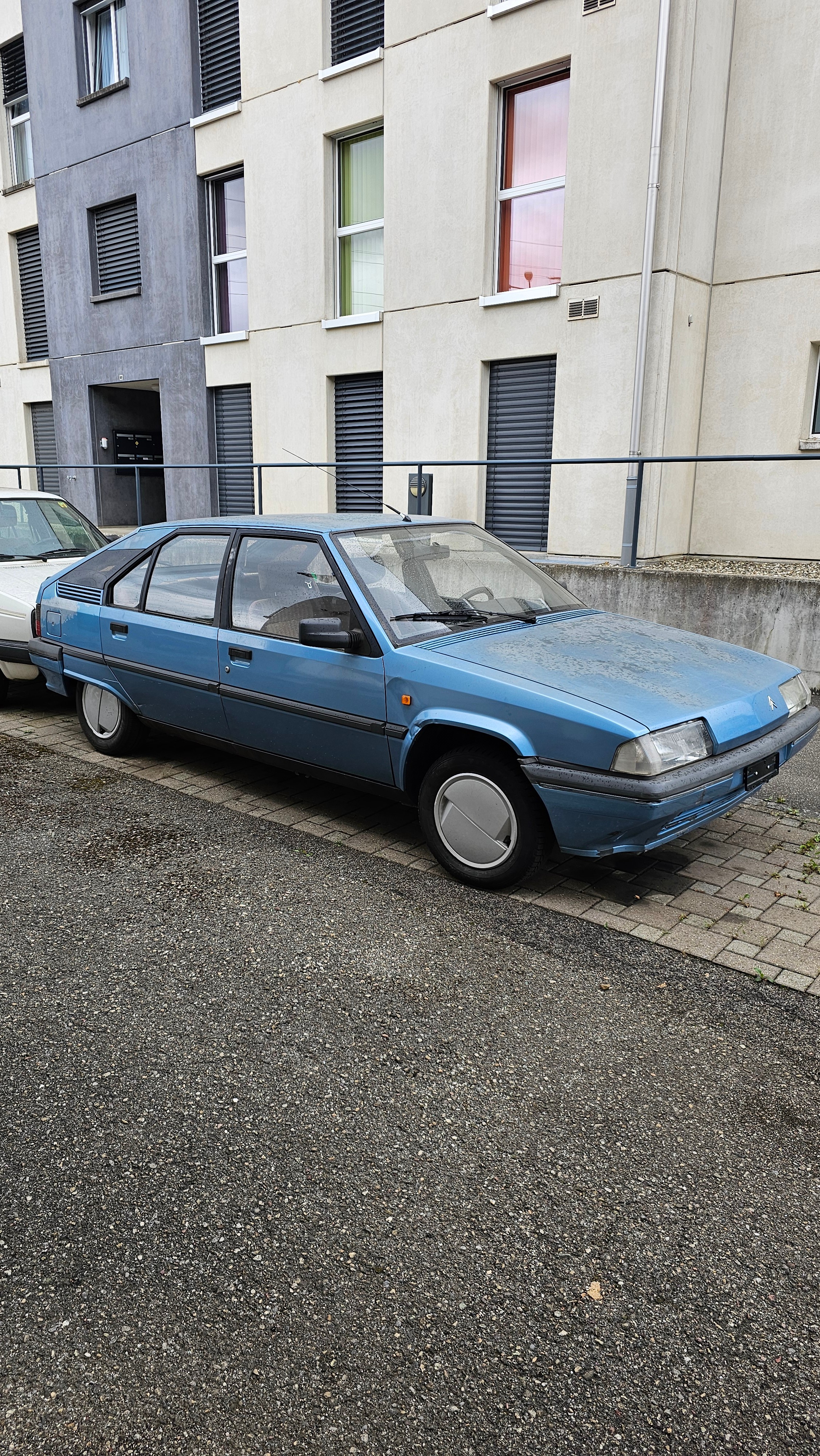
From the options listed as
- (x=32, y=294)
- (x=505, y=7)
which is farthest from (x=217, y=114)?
(x=32, y=294)

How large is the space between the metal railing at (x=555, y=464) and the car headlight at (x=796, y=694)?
7.16 ft

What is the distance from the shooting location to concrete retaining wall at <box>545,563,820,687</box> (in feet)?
26.6

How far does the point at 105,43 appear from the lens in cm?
1611

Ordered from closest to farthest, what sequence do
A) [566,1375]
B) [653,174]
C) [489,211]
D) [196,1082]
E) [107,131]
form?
1. [566,1375]
2. [196,1082]
3. [653,174]
4. [489,211]
5. [107,131]

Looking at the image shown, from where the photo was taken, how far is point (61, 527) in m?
8.86

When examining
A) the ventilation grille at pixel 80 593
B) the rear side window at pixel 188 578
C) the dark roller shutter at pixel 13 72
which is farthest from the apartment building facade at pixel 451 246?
the ventilation grille at pixel 80 593

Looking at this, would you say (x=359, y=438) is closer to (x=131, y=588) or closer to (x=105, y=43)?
(x=131, y=588)

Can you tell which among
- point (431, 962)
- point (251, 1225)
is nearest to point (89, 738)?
point (431, 962)

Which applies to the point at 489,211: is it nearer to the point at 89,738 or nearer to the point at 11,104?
the point at 89,738

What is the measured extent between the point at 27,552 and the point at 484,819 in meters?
5.76

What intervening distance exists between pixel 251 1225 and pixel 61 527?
759 cm

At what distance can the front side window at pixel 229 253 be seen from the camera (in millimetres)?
14773

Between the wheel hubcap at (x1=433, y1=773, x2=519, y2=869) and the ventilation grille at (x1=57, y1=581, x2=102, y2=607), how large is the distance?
9.81 ft

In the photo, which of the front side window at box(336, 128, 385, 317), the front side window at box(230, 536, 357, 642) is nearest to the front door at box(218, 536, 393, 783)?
the front side window at box(230, 536, 357, 642)
